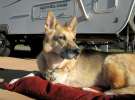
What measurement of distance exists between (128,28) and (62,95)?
672 cm

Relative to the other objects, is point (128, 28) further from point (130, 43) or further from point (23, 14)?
point (23, 14)

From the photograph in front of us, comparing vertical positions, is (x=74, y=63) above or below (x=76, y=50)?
below

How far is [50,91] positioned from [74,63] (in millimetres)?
874

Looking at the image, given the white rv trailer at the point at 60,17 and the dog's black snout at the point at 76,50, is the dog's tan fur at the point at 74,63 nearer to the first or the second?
the dog's black snout at the point at 76,50

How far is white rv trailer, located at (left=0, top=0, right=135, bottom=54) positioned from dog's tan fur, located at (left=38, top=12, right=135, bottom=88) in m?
5.04

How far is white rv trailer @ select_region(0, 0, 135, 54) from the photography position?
13039 mm

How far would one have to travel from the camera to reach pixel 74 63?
7.81 meters

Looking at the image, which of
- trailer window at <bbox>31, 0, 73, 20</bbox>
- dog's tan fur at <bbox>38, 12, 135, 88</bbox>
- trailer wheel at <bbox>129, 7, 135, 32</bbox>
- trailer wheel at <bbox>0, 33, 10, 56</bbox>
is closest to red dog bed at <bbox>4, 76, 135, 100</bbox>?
dog's tan fur at <bbox>38, 12, 135, 88</bbox>

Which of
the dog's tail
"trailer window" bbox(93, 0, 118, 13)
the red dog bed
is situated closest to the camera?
the red dog bed

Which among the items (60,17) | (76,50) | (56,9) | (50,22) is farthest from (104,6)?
(76,50)

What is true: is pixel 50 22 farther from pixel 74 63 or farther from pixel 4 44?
pixel 4 44

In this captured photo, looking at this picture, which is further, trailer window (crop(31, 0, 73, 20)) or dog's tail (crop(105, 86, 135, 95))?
trailer window (crop(31, 0, 73, 20))

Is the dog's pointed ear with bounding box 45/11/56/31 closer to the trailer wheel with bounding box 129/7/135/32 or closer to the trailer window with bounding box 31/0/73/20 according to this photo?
the trailer wheel with bounding box 129/7/135/32

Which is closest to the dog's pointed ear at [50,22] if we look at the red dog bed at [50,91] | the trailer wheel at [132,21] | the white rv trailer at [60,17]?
the red dog bed at [50,91]
